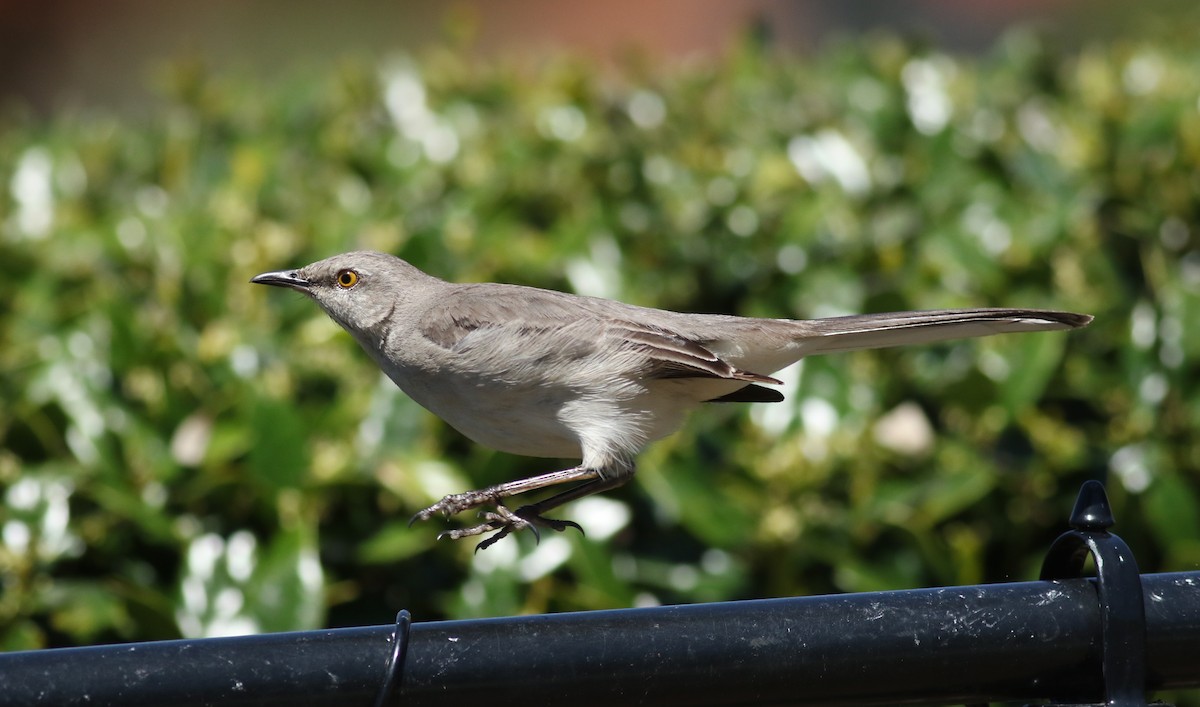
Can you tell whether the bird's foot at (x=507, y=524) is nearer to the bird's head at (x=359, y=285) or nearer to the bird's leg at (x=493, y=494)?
the bird's leg at (x=493, y=494)

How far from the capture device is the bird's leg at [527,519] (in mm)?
3060

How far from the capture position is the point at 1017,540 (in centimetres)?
428

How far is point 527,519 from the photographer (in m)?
3.14

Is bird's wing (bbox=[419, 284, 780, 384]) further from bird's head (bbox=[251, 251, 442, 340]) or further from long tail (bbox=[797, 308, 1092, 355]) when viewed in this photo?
long tail (bbox=[797, 308, 1092, 355])

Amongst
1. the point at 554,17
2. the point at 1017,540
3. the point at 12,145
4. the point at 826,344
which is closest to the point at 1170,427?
the point at 1017,540

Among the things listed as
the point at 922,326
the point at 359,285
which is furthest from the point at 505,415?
the point at 922,326

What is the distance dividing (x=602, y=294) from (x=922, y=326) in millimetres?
1508

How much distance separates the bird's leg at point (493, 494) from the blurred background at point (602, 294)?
698 mm

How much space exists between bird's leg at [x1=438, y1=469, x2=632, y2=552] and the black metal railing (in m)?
0.81

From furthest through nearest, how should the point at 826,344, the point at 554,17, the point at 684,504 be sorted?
the point at 554,17 → the point at 684,504 → the point at 826,344

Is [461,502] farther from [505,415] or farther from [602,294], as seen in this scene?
[602,294]

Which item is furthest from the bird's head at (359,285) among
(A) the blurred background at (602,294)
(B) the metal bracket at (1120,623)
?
(B) the metal bracket at (1120,623)

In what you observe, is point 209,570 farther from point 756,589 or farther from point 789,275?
point 789,275

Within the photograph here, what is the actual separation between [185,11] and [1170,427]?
618 inches
